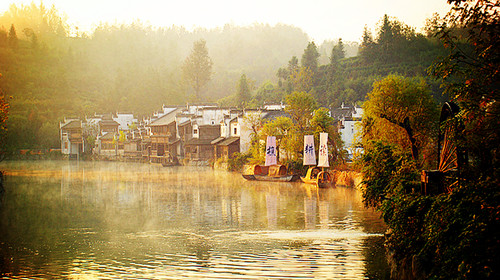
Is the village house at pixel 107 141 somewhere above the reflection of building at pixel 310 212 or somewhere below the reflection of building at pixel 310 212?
above

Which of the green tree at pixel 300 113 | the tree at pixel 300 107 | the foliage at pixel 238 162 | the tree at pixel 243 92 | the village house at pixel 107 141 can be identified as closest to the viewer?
the green tree at pixel 300 113

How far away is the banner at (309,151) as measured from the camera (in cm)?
3962

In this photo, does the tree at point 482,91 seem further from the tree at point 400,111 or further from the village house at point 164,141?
the village house at point 164,141

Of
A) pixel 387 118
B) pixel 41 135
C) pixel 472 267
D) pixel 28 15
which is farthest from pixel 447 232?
pixel 28 15

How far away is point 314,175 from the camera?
39562 mm

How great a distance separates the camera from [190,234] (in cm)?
2023

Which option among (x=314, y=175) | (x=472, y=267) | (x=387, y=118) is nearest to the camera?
(x=472, y=267)

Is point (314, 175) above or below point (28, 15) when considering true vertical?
below

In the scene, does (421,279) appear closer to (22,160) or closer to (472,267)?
(472,267)

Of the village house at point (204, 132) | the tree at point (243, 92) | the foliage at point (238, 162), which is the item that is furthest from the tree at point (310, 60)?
the foliage at point (238, 162)

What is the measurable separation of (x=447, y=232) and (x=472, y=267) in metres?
1.10

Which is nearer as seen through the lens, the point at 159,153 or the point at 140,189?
the point at 140,189

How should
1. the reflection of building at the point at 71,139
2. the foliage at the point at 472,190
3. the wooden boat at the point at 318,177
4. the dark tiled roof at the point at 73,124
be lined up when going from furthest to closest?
the dark tiled roof at the point at 73,124 < the reflection of building at the point at 71,139 < the wooden boat at the point at 318,177 < the foliage at the point at 472,190

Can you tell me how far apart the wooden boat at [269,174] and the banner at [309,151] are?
2218 mm
